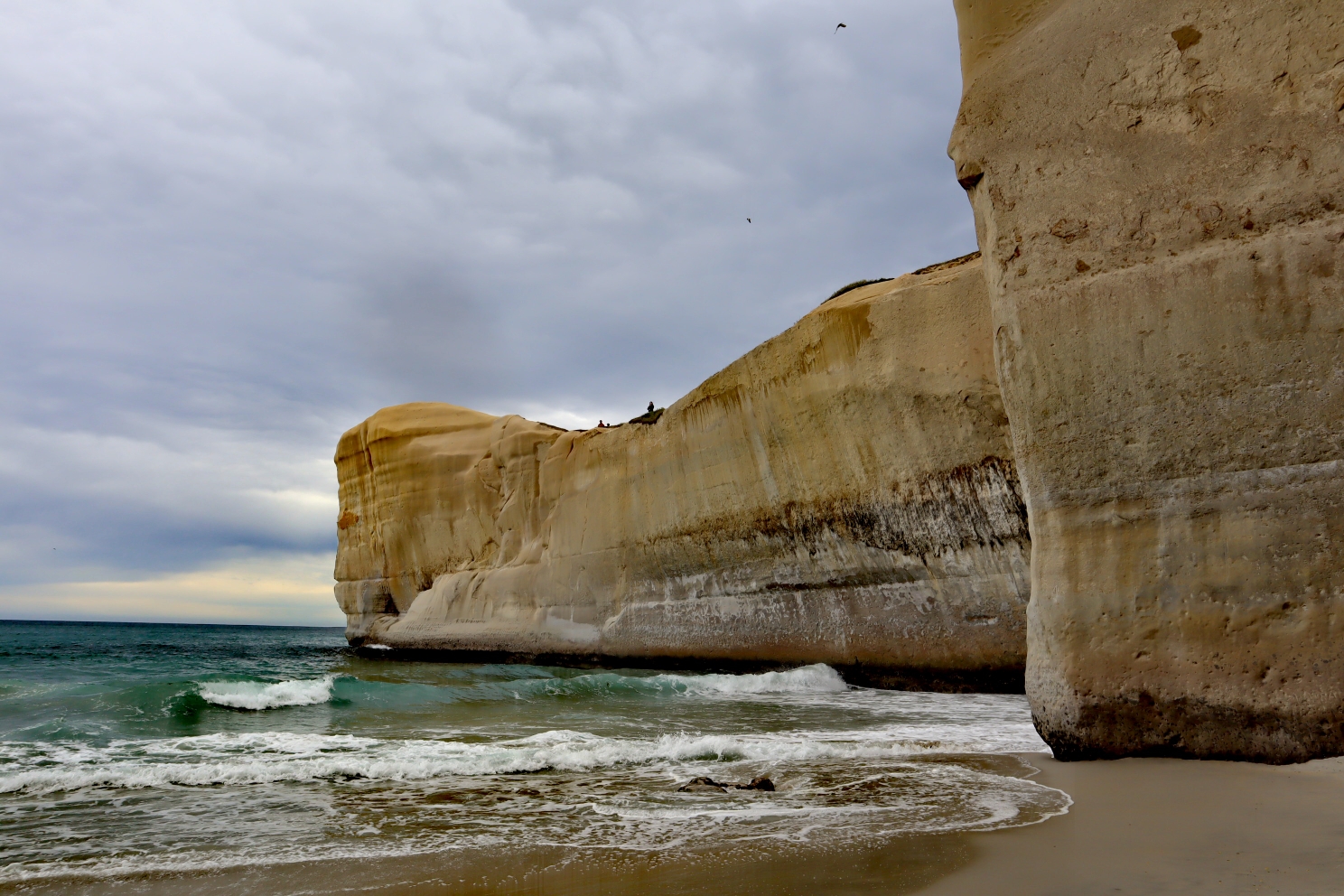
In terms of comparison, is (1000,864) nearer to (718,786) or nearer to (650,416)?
(718,786)

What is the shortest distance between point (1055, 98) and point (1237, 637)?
11.0ft

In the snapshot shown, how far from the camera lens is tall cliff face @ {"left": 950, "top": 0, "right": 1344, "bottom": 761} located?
391 centimetres

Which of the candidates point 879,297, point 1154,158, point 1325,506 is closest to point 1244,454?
point 1325,506

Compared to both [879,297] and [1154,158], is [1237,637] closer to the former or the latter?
[1154,158]

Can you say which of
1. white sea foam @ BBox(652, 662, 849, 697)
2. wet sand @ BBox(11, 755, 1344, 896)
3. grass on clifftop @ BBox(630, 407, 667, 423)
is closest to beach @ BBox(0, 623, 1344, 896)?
wet sand @ BBox(11, 755, 1344, 896)

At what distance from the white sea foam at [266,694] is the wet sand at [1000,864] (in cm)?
594

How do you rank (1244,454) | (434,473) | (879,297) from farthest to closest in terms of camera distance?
(434,473)
(879,297)
(1244,454)

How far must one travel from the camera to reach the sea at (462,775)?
3.43 m

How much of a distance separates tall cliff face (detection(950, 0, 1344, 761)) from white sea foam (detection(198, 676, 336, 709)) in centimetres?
780

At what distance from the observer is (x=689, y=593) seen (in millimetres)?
14016

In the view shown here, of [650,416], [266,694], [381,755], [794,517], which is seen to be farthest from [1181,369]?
[650,416]

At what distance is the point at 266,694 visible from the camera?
9000mm

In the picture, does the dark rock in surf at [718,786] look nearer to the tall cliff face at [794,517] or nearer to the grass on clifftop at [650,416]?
the tall cliff face at [794,517]

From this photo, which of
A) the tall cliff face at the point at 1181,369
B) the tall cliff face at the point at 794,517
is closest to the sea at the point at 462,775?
the tall cliff face at the point at 1181,369
